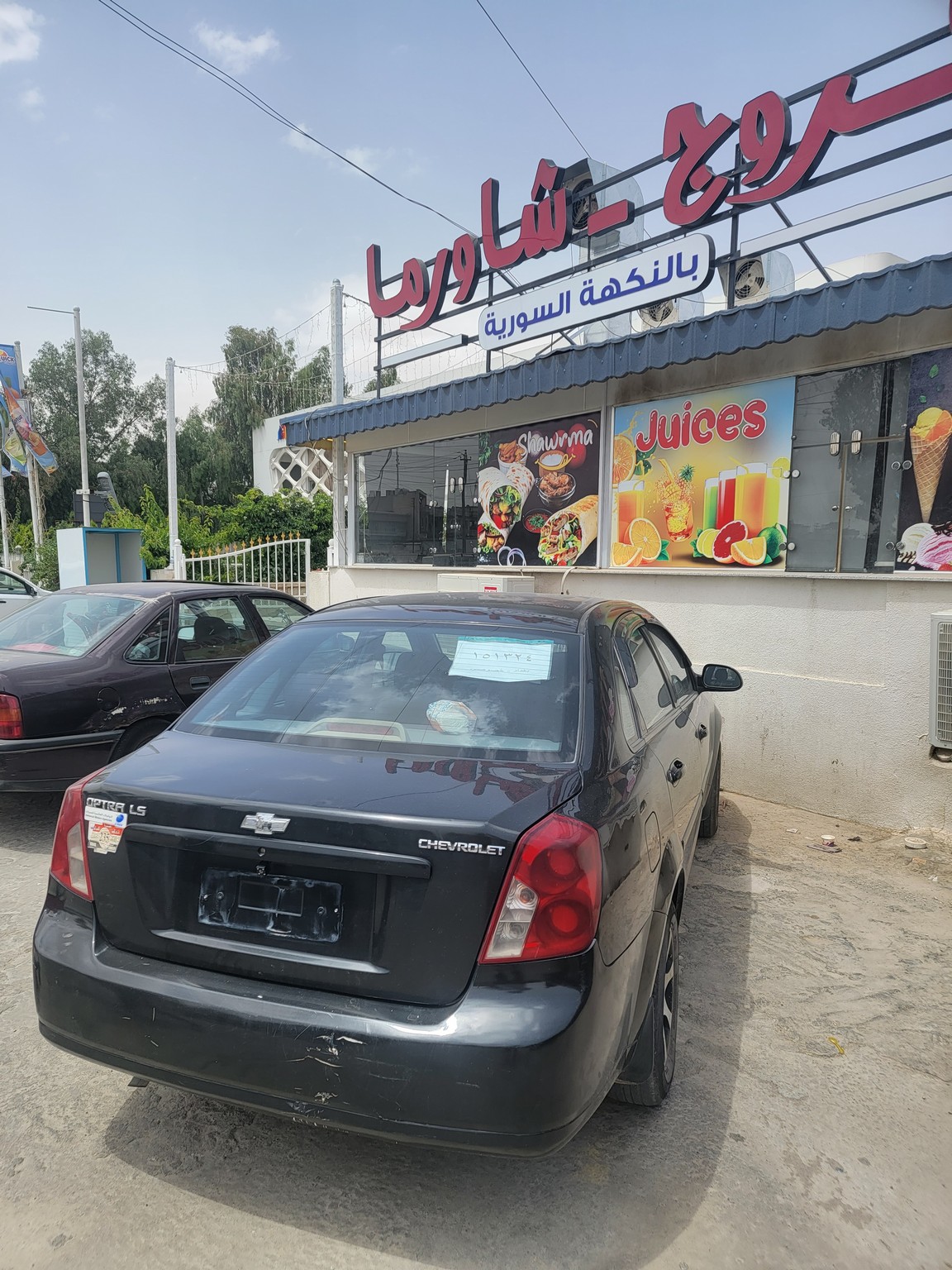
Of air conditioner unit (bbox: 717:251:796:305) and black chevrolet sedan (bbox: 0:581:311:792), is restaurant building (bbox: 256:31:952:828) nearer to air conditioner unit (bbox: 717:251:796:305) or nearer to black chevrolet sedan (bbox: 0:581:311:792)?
air conditioner unit (bbox: 717:251:796:305)

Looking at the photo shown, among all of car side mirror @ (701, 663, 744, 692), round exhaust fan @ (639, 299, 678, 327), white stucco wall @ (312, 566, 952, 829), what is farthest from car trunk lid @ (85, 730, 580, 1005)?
round exhaust fan @ (639, 299, 678, 327)

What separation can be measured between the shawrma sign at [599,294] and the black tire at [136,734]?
16.6ft

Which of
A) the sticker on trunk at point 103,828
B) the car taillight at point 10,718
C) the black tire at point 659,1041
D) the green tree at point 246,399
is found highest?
the green tree at point 246,399

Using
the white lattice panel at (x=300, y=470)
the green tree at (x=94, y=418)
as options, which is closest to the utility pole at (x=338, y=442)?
the white lattice panel at (x=300, y=470)

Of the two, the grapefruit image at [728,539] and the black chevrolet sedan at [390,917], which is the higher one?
the grapefruit image at [728,539]

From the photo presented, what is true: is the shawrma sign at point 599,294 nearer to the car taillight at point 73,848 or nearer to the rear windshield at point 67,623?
the rear windshield at point 67,623

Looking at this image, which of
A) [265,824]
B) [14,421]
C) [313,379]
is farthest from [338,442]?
[313,379]

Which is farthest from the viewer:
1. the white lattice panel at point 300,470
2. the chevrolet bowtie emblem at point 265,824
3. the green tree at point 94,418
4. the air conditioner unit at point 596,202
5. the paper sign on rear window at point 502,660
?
the green tree at point 94,418

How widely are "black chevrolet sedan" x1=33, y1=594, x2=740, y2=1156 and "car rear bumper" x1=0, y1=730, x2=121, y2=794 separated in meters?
2.59

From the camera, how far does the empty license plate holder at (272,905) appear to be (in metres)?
1.99

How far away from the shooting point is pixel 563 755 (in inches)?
90.5

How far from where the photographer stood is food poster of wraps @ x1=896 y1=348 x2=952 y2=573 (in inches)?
208

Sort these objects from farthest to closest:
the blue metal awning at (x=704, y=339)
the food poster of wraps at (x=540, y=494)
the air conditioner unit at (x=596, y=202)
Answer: the air conditioner unit at (x=596, y=202), the food poster of wraps at (x=540, y=494), the blue metal awning at (x=704, y=339)

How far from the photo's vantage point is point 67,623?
5586 millimetres
